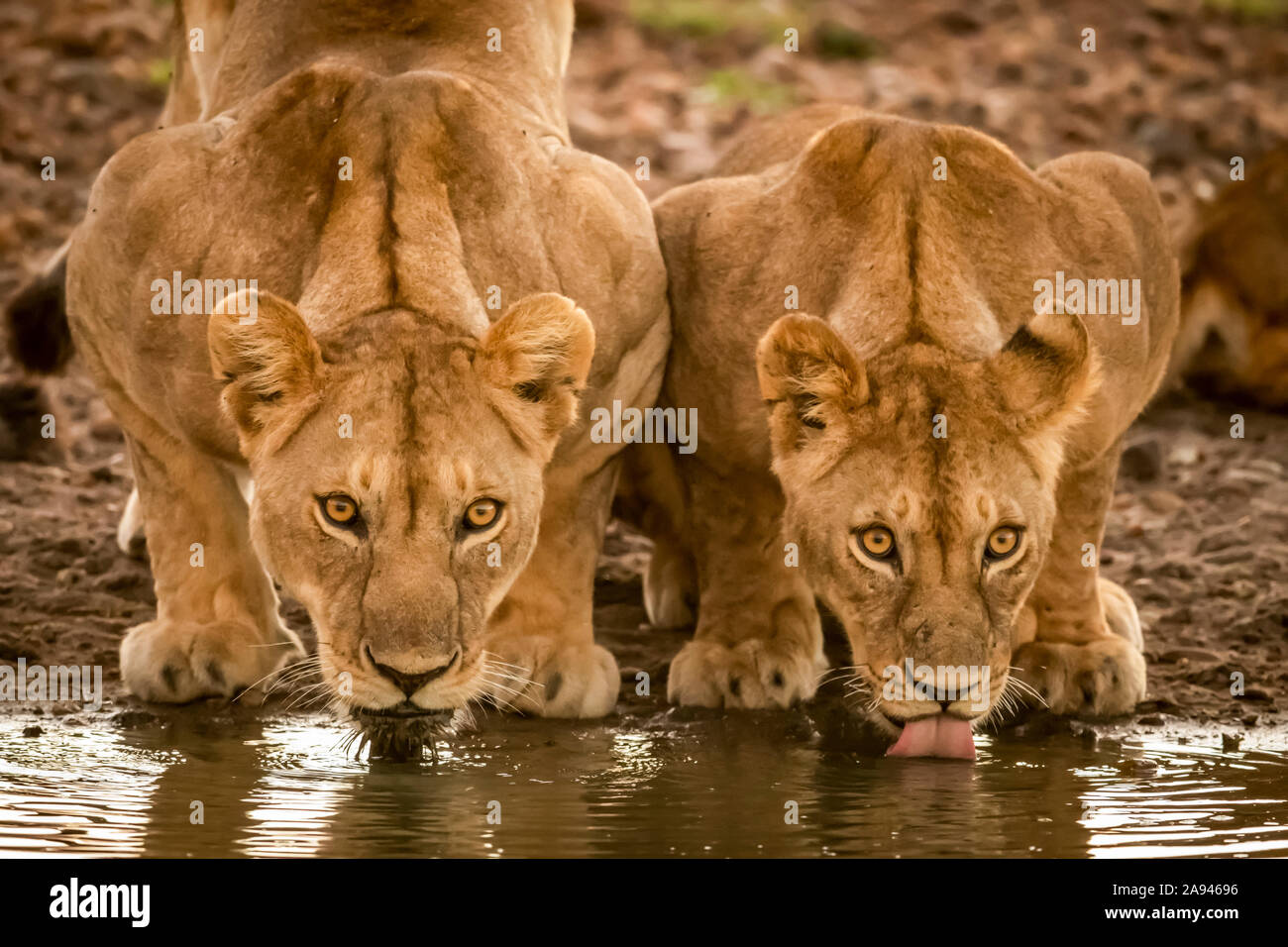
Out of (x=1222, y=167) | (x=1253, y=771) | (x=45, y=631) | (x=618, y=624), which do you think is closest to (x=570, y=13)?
(x=618, y=624)

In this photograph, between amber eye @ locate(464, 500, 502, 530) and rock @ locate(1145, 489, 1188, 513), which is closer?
amber eye @ locate(464, 500, 502, 530)

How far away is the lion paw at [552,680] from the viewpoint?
20.3 ft

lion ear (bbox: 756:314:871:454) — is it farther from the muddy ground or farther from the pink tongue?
the muddy ground

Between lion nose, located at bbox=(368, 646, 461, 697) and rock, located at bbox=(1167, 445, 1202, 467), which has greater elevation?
rock, located at bbox=(1167, 445, 1202, 467)

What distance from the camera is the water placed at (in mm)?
4914

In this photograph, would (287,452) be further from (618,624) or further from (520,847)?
(618,624)

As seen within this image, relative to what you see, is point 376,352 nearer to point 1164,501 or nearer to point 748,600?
point 748,600

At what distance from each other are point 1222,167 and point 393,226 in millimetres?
7343

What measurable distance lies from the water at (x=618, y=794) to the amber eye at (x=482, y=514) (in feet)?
2.08

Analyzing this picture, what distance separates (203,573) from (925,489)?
2234 millimetres

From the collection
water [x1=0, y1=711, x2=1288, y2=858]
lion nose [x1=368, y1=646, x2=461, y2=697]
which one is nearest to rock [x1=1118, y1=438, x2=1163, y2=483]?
water [x1=0, y1=711, x2=1288, y2=858]

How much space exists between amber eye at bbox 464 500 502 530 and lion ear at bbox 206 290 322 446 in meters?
0.48

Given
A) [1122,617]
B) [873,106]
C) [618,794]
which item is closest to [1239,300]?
[1122,617]

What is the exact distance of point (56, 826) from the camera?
16.2 ft
